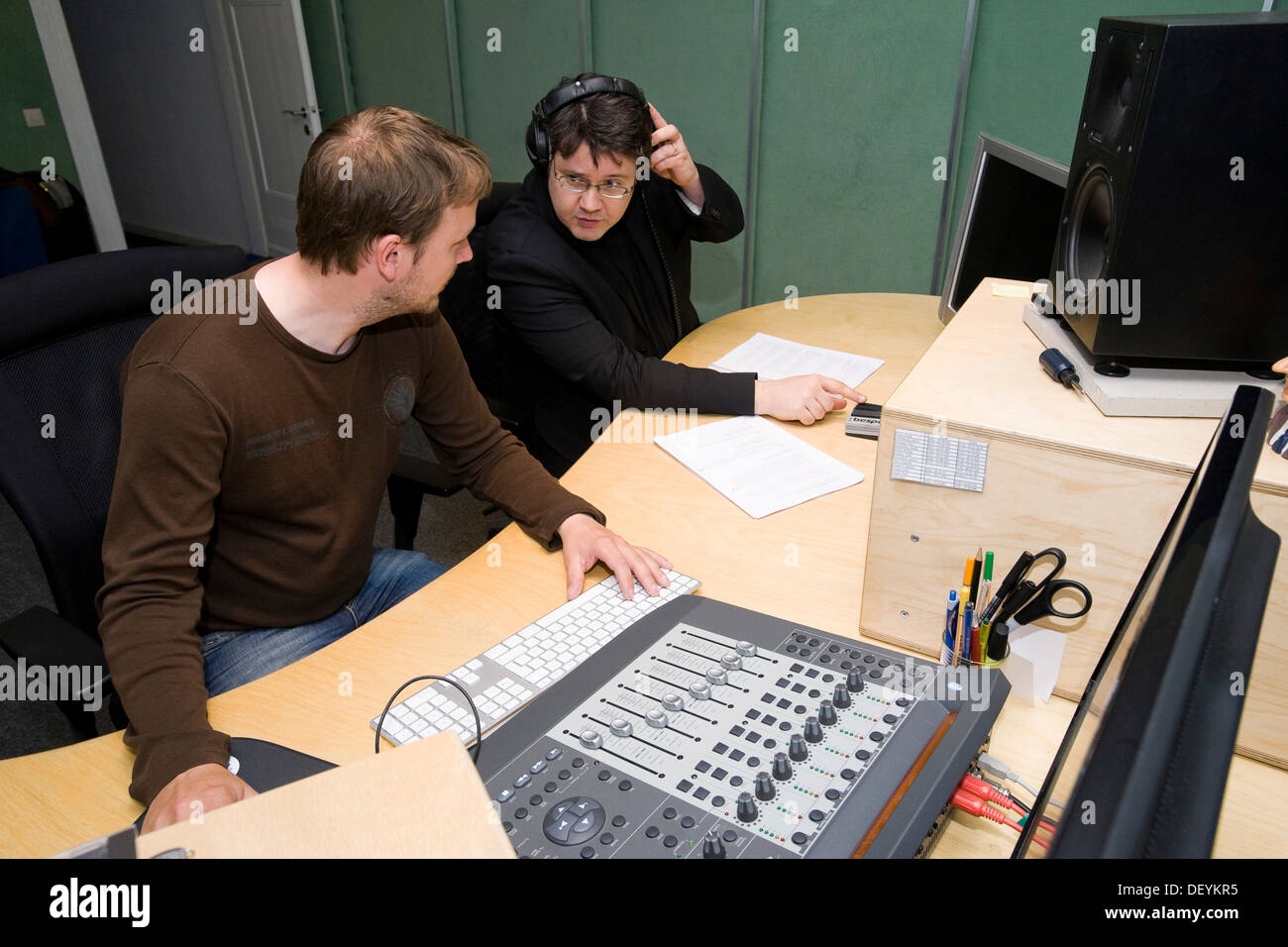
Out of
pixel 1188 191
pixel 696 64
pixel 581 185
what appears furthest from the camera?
pixel 696 64

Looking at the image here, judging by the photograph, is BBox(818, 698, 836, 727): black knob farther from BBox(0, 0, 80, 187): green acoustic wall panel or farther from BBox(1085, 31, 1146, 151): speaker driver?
BBox(0, 0, 80, 187): green acoustic wall panel

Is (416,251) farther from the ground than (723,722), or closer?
farther from the ground

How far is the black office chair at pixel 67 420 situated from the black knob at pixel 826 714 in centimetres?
89

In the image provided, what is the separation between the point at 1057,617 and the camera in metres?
0.88

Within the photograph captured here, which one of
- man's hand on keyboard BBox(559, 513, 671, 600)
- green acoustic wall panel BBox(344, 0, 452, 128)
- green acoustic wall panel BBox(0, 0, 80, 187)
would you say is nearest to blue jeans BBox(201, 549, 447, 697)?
man's hand on keyboard BBox(559, 513, 671, 600)

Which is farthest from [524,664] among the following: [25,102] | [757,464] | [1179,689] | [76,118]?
[25,102]

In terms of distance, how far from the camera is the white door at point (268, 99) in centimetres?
398

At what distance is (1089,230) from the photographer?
101cm

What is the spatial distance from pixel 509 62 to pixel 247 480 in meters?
2.99

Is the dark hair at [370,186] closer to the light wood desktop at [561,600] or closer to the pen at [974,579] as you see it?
the light wood desktop at [561,600]

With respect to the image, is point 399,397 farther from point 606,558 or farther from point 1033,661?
point 1033,661
